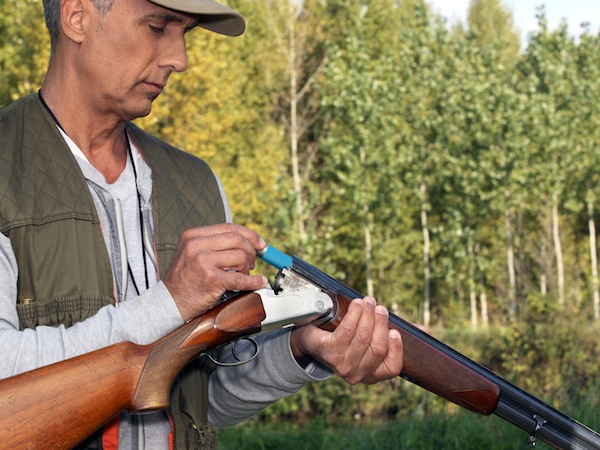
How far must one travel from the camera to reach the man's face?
9.27 ft

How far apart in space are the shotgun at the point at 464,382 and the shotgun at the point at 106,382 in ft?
1.06

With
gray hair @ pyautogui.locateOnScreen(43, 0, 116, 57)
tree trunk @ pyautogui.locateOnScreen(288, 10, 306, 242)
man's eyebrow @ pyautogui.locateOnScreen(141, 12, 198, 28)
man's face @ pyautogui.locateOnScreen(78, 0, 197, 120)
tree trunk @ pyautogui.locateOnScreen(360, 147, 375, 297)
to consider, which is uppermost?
tree trunk @ pyautogui.locateOnScreen(288, 10, 306, 242)

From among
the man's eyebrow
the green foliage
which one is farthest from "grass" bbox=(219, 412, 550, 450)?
the green foliage

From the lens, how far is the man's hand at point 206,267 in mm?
2520

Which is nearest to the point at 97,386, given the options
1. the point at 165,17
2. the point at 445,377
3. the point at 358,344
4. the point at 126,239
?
the point at 126,239

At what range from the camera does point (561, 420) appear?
317cm

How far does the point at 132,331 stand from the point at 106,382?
6.6 inches

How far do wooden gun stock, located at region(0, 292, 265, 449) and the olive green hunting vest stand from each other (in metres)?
0.27

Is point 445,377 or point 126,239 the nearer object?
point 126,239

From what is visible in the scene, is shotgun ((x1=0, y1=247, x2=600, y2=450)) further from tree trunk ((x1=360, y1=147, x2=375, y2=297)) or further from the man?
tree trunk ((x1=360, y1=147, x2=375, y2=297))

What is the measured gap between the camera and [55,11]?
2895mm

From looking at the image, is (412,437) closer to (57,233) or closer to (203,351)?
(203,351)

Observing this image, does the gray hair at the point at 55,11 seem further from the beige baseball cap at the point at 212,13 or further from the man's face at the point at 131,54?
the beige baseball cap at the point at 212,13

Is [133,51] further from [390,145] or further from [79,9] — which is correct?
[390,145]
